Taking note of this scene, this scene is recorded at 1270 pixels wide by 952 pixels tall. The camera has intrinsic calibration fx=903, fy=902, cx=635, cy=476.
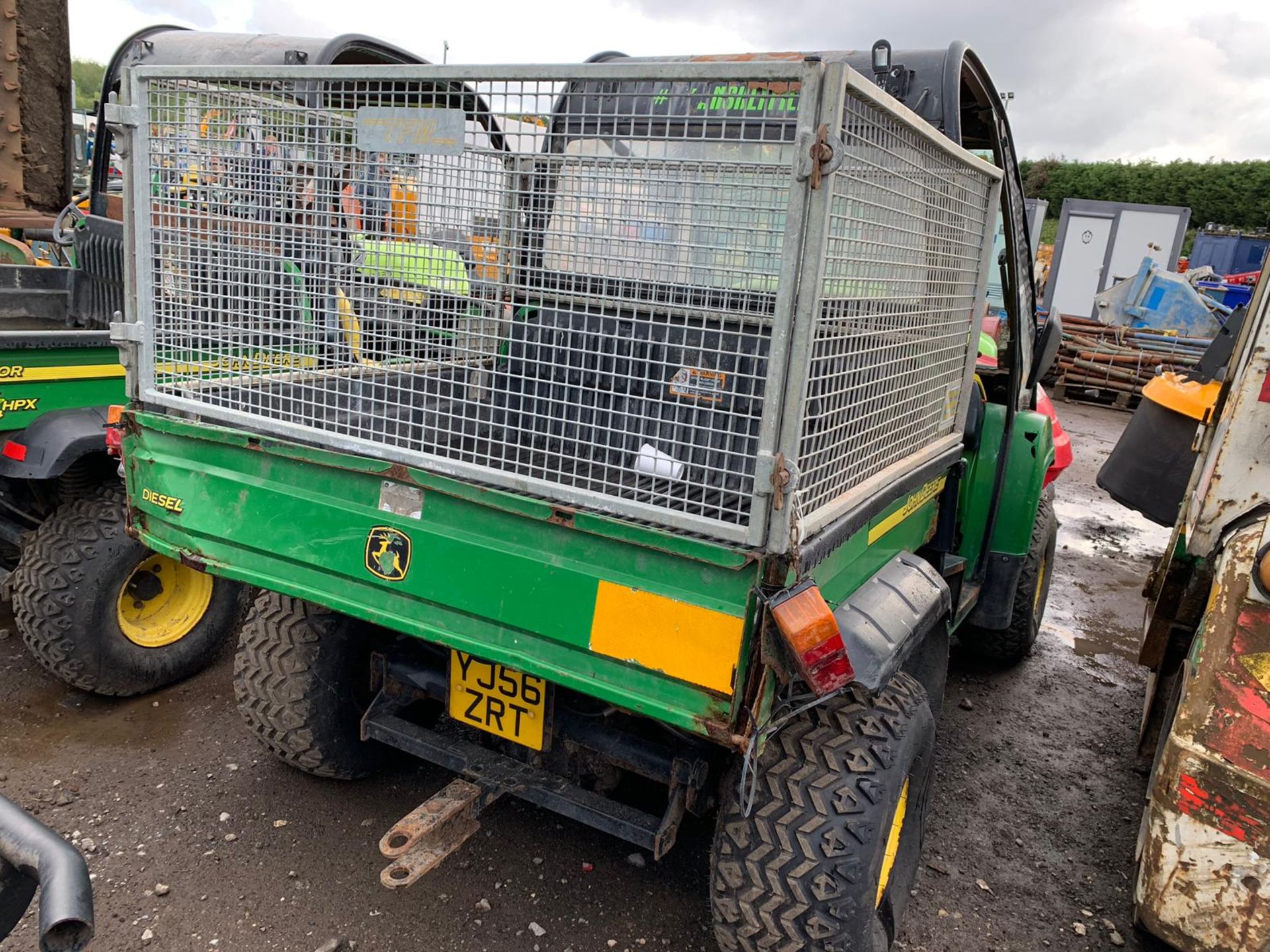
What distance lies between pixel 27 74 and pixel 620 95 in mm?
6006

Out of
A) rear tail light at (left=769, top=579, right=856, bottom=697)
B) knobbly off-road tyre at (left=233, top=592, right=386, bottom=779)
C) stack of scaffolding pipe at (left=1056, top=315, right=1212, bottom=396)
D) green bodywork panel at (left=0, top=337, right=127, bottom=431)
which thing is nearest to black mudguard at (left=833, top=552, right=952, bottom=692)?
rear tail light at (left=769, top=579, right=856, bottom=697)

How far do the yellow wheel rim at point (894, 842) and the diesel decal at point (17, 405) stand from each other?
3.26m

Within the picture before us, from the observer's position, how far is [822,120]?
156cm

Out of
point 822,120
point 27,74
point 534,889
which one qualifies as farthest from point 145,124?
point 27,74

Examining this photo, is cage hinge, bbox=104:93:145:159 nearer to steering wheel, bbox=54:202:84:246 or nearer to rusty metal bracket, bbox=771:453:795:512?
rusty metal bracket, bbox=771:453:795:512

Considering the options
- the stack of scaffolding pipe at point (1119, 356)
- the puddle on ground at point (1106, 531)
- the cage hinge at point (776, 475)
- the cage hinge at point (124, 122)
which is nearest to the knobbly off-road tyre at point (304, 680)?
the cage hinge at point (124, 122)

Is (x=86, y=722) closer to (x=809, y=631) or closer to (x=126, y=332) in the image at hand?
(x=126, y=332)

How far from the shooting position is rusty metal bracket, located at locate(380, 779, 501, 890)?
2234 millimetres

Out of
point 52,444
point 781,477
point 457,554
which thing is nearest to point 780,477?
point 781,477

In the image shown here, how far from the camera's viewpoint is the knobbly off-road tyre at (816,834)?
2002 millimetres

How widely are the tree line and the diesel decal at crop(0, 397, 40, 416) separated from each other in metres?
26.2

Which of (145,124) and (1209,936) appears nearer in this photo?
(1209,936)

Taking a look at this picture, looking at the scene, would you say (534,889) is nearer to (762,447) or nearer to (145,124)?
(762,447)

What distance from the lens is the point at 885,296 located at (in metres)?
2.10
